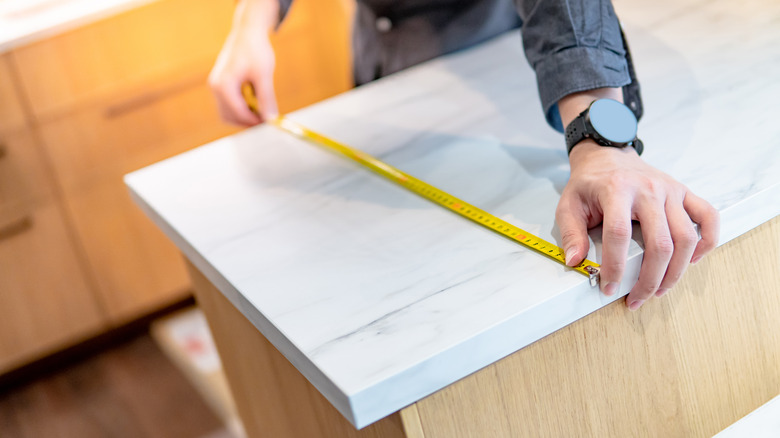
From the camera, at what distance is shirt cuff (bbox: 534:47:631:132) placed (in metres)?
0.88

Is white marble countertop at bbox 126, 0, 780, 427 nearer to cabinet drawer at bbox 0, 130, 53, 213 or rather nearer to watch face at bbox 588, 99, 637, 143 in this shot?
watch face at bbox 588, 99, 637, 143

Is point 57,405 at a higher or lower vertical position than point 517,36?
lower

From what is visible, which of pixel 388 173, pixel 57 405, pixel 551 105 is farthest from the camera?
pixel 57 405

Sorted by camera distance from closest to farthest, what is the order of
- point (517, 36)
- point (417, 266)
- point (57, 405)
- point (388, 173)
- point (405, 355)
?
point (405, 355) → point (417, 266) → point (388, 173) → point (517, 36) → point (57, 405)

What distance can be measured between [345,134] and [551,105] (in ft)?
1.25

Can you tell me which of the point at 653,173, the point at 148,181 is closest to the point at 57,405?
the point at 148,181

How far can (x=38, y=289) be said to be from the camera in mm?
2408

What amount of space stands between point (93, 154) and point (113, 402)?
2.48ft

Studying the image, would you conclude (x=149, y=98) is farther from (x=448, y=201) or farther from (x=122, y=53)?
(x=448, y=201)

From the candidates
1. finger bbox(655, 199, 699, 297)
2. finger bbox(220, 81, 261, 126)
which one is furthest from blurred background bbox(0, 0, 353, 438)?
finger bbox(655, 199, 699, 297)

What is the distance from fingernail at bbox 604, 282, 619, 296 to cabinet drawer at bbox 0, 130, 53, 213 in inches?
80.7

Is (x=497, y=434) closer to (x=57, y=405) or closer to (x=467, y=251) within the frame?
(x=467, y=251)

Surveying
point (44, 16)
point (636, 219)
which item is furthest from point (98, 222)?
point (636, 219)

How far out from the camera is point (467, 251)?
2.65 feet
